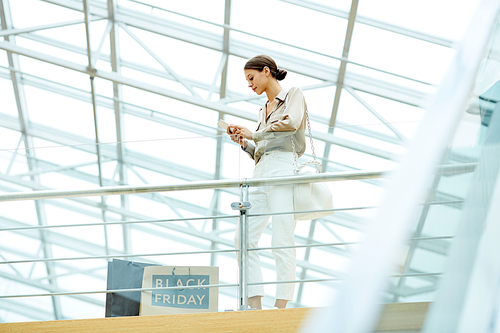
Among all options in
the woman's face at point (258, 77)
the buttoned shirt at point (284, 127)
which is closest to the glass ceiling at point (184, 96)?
the buttoned shirt at point (284, 127)

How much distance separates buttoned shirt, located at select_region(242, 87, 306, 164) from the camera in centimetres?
234

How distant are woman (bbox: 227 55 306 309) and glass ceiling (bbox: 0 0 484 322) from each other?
120mm

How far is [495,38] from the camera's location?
2.58 ft

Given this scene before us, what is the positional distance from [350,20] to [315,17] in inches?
16.4

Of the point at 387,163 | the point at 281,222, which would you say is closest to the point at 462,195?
the point at 281,222

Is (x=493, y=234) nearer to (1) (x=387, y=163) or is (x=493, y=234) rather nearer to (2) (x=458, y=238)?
(2) (x=458, y=238)

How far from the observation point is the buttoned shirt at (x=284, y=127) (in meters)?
2.34

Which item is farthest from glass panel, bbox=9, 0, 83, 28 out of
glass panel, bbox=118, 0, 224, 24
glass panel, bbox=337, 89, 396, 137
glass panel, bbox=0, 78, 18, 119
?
glass panel, bbox=337, 89, 396, 137

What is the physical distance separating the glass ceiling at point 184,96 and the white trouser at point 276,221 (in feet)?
0.47

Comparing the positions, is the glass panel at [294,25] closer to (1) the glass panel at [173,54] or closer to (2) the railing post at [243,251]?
(1) the glass panel at [173,54]

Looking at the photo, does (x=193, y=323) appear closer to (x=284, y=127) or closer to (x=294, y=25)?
(x=284, y=127)

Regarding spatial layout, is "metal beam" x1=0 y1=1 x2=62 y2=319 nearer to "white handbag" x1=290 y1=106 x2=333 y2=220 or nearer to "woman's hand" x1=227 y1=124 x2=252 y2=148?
"woman's hand" x1=227 y1=124 x2=252 y2=148

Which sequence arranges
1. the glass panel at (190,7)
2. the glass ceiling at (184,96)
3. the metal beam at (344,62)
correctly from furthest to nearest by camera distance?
1. the glass panel at (190,7)
2. the metal beam at (344,62)
3. the glass ceiling at (184,96)

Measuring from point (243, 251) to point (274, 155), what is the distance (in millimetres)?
490
